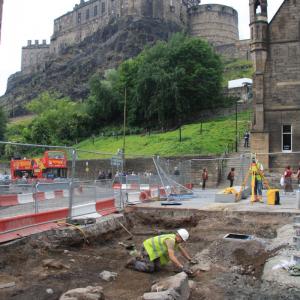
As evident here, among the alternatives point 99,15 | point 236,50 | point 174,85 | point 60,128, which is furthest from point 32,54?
point 174,85

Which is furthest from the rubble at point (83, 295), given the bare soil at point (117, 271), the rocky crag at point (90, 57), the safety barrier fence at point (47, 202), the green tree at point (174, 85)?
the rocky crag at point (90, 57)

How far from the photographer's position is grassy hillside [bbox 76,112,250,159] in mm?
40456

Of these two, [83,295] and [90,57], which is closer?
[83,295]

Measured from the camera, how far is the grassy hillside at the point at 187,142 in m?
40.5

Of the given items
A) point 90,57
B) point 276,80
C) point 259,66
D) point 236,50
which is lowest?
point 276,80

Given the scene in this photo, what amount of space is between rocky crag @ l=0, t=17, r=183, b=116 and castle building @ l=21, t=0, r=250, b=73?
8.96ft

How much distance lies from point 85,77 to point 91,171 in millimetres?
88074

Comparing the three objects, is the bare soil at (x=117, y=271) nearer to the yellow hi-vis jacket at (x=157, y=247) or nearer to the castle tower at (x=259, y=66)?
the yellow hi-vis jacket at (x=157, y=247)

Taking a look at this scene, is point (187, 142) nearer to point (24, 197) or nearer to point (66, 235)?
point (24, 197)

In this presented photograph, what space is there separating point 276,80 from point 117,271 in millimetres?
24584

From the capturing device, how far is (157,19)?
347 feet

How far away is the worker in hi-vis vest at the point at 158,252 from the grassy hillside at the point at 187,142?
2592 cm

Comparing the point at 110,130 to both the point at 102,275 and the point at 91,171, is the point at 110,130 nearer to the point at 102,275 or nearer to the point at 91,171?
the point at 91,171

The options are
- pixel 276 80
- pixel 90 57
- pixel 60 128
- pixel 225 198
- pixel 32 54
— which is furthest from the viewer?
pixel 32 54
